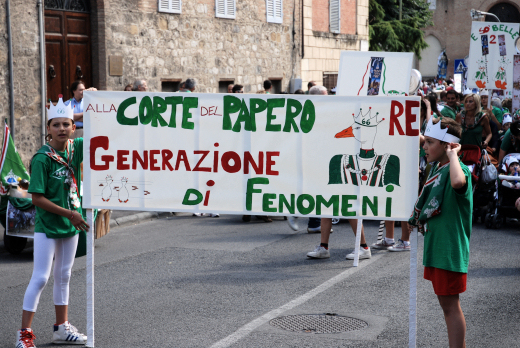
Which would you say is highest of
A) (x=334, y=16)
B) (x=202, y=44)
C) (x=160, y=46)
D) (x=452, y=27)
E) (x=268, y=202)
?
(x=452, y=27)

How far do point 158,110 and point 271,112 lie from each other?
0.87m

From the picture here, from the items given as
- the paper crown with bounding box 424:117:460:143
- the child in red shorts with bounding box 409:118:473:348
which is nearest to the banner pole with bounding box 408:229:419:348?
the child in red shorts with bounding box 409:118:473:348

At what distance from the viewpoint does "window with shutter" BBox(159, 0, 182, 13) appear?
57.8ft

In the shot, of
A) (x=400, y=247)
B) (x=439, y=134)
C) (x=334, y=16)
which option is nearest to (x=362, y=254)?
(x=400, y=247)

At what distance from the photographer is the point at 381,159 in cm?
→ 504

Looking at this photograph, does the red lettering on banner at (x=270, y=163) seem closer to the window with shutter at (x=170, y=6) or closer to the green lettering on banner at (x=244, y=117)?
the green lettering on banner at (x=244, y=117)

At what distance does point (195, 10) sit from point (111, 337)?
47.8ft

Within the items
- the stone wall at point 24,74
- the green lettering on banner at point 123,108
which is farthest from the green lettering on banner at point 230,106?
the stone wall at point 24,74

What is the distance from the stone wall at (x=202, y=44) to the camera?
16609mm

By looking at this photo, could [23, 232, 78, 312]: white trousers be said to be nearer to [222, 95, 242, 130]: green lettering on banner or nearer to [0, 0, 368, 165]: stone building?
[222, 95, 242, 130]: green lettering on banner

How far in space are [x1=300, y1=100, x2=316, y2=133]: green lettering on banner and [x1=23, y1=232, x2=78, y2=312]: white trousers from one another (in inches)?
75.6

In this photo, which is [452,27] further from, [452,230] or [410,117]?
[452,230]

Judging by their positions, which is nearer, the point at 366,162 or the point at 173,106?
the point at 366,162

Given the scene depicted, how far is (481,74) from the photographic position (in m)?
15.4
